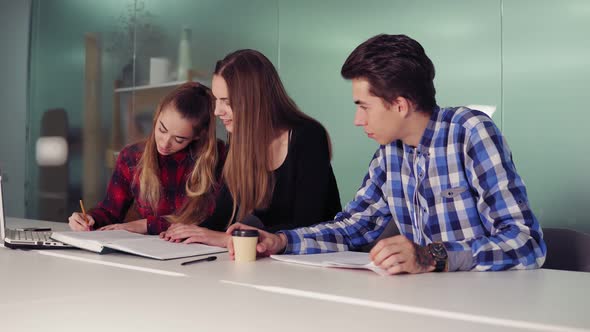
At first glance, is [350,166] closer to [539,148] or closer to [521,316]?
[539,148]

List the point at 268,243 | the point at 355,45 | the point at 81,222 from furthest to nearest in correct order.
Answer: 1. the point at 355,45
2. the point at 81,222
3. the point at 268,243

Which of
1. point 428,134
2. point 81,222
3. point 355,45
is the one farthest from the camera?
point 355,45

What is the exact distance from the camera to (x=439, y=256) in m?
1.20

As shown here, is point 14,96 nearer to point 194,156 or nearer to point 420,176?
point 194,156

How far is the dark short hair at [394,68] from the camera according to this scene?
150 centimetres

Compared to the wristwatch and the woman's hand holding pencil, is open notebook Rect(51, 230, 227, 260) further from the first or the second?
the wristwatch

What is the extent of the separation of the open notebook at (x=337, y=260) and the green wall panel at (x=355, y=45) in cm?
130

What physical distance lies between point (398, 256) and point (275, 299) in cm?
30

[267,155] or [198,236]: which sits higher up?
[267,155]

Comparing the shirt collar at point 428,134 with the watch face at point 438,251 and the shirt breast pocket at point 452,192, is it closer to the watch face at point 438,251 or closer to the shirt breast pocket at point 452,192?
the shirt breast pocket at point 452,192

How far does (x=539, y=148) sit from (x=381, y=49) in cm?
110

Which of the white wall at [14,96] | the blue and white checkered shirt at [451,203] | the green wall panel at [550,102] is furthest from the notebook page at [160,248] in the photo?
the white wall at [14,96]

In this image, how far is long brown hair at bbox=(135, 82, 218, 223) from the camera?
212cm

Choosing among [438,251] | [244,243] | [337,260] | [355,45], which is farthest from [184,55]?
[438,251]
